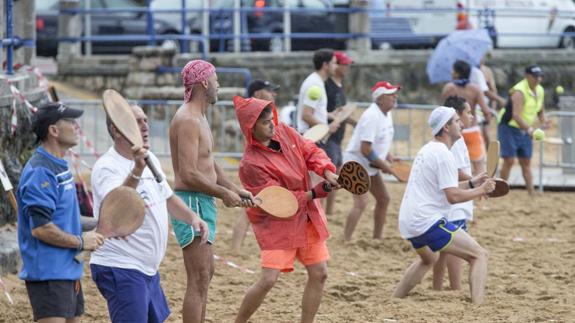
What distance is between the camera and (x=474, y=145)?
1282cm

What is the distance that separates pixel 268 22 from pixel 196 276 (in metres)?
15.8

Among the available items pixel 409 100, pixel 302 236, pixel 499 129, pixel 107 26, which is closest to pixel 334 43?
pixel 409 100

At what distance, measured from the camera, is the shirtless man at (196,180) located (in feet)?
22.9

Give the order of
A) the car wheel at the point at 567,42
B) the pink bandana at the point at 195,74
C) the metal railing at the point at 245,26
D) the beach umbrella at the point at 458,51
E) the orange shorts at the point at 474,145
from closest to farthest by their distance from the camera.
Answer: the pink bandana at the point at 195,74 → the orange shorts at the point at 474,145 → the beach umbrella at the point at 458,51 → the metal railing at the point at 245,26 → the car wheel at the point at 567,42

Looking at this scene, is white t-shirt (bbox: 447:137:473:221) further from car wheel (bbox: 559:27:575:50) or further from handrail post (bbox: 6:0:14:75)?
car wheel (bbox: 559:27:575:50)

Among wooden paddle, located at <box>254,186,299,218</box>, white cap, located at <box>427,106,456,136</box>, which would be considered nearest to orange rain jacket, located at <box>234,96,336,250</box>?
wooden paddle, located at <box>254,186,299,218</box>

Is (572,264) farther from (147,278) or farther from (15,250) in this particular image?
(147,278)

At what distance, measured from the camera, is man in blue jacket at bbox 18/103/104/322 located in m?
5.75

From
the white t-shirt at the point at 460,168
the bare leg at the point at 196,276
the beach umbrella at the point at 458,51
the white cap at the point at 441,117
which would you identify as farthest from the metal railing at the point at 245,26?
the bare leg at the point at 196,276

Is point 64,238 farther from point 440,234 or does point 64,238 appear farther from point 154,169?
point 440,234

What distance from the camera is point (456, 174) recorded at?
8.30 metres

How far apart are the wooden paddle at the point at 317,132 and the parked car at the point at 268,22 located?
1036 centimetres

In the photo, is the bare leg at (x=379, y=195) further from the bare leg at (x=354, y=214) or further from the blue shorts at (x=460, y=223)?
the blue shorts at (x=460, y=223)

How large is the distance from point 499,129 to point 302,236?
761 cm
